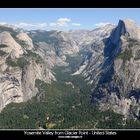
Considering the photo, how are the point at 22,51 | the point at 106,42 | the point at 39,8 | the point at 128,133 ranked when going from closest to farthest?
the point at 128,133 < the point at 39,8 < the point at 22,51 < the point at 106,42

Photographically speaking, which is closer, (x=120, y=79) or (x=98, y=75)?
(x=120, y=79)

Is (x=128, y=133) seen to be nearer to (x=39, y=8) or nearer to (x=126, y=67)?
(x=39, y=8)

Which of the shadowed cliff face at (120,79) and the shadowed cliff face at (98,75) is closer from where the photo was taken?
the shadowed cliff face at (98,75)

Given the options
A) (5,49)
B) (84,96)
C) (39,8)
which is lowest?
(84,96)

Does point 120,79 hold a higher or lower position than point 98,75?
lower

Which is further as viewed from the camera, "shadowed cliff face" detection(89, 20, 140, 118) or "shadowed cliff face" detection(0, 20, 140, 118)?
"shadowed cliff face" detection(89, 20, 140, 118)

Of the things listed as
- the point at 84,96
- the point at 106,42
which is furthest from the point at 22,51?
the point at 84,96

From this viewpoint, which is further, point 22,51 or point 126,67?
point 22,51

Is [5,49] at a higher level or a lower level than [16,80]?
higher

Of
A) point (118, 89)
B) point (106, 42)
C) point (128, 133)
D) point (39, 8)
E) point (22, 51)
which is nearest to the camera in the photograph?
point (128, 133)
